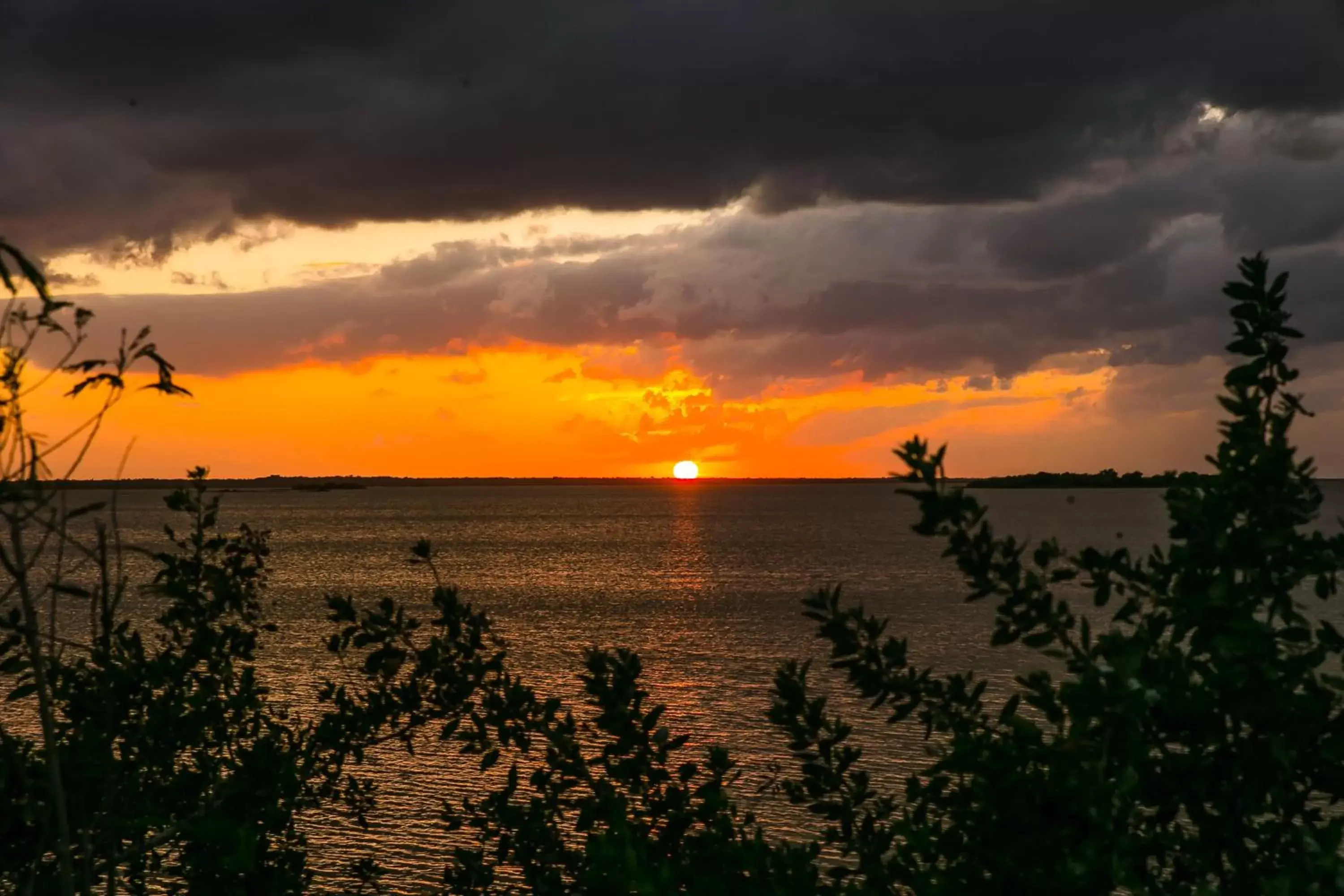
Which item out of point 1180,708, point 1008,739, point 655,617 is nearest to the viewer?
point 1180,708

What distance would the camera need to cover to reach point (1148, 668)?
4.31 m

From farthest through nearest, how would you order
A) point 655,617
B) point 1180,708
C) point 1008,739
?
1. point 655,617
2. point 1008,739
3. point 1180,708

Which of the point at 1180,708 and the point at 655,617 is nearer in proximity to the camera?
the point at 1180,708

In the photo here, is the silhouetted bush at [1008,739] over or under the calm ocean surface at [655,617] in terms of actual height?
over

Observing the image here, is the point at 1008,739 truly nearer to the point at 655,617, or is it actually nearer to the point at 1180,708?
the point at 1180,708

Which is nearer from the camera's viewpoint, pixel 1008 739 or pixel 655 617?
pixel 1008 739

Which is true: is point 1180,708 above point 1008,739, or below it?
above

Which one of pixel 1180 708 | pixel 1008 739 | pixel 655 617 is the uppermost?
pixel 1180 708

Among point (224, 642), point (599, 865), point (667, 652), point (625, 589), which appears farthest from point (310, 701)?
point (625, 589)

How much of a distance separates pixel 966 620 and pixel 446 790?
51.3 metres

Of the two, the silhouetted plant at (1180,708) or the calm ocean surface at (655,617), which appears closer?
the silhouetted plant at (1180,708)

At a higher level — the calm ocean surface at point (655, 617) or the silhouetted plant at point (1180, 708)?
the silhouetted plant at point (1180, 708)

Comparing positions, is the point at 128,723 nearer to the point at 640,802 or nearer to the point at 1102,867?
the point at 640,802

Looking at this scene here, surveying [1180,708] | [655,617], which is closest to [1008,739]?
[1180,708]
